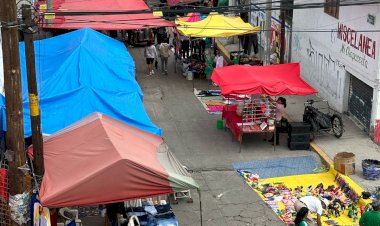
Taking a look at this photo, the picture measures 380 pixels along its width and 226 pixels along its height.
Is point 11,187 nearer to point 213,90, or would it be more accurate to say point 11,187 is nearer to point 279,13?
point 213,90

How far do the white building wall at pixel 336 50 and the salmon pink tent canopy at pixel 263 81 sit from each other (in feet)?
5.86

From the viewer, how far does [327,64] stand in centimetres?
2164

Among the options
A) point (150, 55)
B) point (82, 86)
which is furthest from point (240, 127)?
point (150, 55)

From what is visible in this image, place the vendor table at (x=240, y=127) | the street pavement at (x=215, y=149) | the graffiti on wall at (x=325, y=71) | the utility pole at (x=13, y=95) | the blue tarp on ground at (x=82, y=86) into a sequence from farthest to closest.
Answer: the graffiti on wall at (x=325, y=71)
the vendor table at (x=240, y=127)
the street pavement at (x=215, y=149)
the blue tarp on ground at (x=82, y=86)
the utility pole at (x=13, y=95)

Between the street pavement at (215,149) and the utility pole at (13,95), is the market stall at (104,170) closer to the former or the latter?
the utility pole at (13,95)

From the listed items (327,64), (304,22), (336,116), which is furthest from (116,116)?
(304,22)

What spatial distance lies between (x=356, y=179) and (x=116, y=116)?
20.1 ft

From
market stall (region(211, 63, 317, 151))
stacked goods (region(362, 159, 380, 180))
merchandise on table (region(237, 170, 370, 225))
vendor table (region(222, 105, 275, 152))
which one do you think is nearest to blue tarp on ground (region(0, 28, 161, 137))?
market stall (region(211, 63, 317, 151))

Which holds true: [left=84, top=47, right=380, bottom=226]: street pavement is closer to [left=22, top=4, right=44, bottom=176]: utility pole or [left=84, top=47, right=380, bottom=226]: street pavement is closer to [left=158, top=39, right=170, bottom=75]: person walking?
[left=158, top=39, right=170, bottom=75]: person walking

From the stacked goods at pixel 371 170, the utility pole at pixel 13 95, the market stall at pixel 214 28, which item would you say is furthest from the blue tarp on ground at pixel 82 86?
the market stall at pixel 214 28

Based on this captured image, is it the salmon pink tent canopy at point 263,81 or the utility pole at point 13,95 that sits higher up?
the utility pole at point 13,95

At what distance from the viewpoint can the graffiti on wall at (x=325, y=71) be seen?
67.3 feet

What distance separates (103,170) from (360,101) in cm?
1113

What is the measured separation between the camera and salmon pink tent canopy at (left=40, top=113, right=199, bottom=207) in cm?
990
